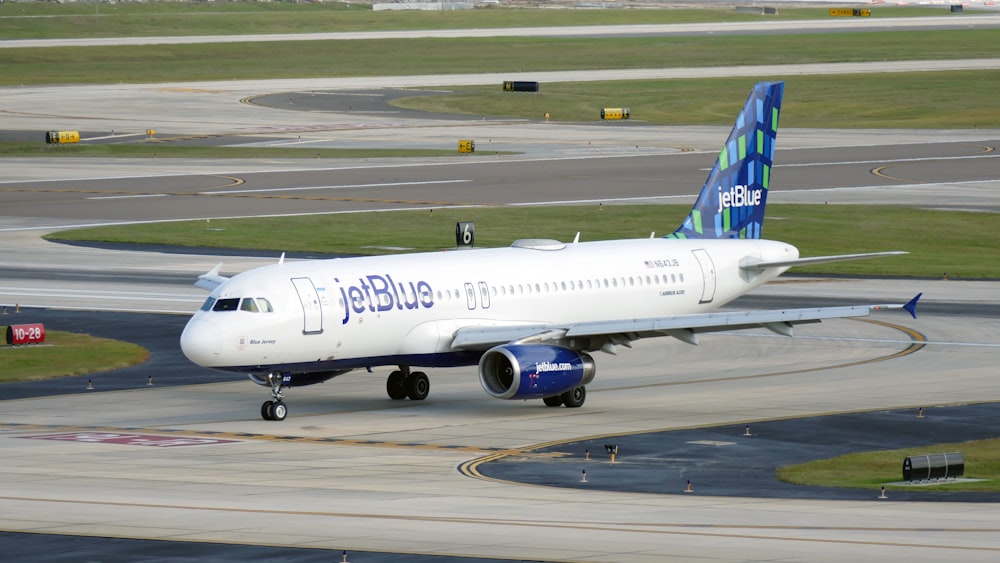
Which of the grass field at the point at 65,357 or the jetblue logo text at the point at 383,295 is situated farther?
the grass field at the point at 65,357

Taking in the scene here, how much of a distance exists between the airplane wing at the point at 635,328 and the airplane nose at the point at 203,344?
7.05 meters

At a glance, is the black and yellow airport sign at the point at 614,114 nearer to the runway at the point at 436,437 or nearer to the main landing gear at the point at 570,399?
the runway at the point at 436,437

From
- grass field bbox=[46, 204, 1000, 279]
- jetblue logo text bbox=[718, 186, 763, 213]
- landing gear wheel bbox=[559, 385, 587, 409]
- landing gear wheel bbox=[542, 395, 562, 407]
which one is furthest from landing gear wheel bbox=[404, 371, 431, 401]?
grass field bbox=[46, 204, 1000, 279]

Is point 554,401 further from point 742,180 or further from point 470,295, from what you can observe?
point 742,180

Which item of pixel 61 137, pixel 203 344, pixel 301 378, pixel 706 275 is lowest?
pixel 301 378

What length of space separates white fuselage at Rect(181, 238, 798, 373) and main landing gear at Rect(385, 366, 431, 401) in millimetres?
2155

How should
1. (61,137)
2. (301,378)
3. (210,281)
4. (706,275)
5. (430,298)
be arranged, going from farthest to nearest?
1. (61,137)
2. (706,275)
3. (210,281)
4. (301,378)
5. (430,298)

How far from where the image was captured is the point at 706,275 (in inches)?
2160

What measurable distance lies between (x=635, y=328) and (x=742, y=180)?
1373cm

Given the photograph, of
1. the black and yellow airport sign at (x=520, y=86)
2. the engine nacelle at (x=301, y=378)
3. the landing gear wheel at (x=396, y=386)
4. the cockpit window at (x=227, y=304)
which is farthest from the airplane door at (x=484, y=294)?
the black and yellow airport sign at (x=520, y=86)

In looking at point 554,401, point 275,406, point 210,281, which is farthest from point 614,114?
point 275,406

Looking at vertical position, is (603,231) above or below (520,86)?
below

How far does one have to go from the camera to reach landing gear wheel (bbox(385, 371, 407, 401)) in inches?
2000

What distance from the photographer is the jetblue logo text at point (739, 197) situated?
58531 mm
